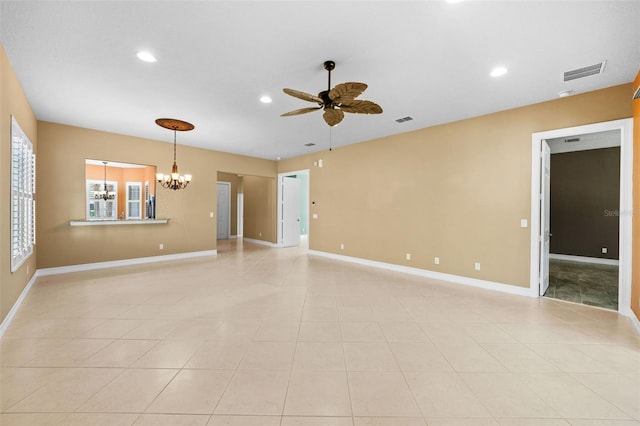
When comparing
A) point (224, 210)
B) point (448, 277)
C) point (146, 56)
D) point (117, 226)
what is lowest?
point (448, 277)

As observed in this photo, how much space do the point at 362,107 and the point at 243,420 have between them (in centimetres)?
293

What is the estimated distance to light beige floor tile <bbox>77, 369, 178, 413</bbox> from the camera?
1732 mm

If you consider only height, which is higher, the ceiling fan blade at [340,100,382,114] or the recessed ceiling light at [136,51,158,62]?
the recessed ceiling light at [136,51,158,62]

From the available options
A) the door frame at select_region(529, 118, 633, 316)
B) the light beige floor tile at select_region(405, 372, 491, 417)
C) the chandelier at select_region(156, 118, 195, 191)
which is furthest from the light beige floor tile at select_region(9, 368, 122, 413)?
the door frame at select_region(529, 118, 633, 316)

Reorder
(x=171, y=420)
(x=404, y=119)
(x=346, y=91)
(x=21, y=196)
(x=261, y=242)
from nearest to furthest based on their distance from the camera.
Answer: (x=171, y=420) < (x=346, y=91) < (x=21, y=196) < (x=404, y=119) < (x=261, y=242)

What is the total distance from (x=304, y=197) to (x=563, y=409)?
11676mm

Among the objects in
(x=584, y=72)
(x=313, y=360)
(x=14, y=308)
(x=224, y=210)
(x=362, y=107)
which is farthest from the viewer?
(x=224, y=210)

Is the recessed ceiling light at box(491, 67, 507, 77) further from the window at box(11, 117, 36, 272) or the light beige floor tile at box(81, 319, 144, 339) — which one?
the window at box(11, 117, 36, 272)

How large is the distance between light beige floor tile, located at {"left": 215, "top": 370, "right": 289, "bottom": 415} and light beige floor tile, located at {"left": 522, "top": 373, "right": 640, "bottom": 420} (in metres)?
1.85

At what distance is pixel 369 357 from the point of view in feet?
7.70

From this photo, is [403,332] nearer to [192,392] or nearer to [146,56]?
[192,392]

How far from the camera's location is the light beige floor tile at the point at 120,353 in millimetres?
2229

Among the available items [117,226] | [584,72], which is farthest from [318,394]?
[117,226]

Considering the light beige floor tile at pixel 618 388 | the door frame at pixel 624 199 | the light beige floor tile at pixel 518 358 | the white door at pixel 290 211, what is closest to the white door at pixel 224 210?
the white door at pixel 290 211
